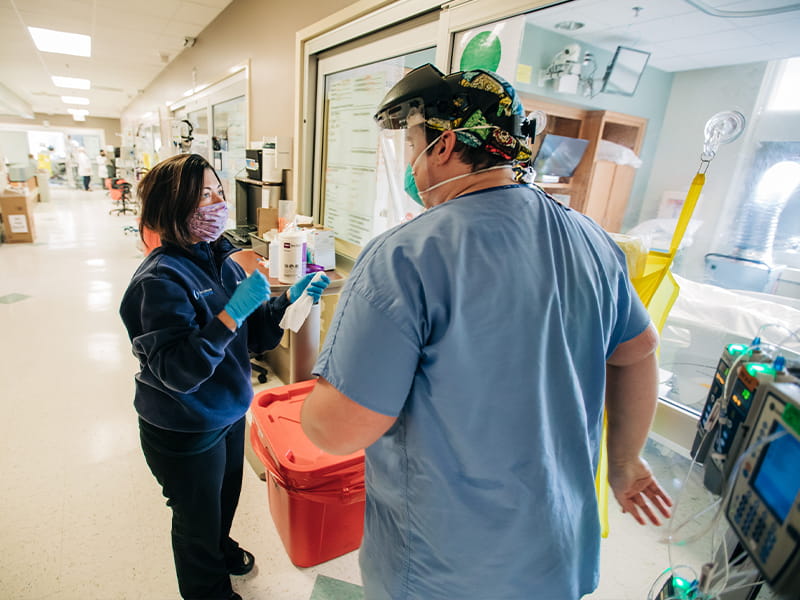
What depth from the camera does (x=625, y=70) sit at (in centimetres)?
195

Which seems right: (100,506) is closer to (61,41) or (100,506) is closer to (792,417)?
(792,417)

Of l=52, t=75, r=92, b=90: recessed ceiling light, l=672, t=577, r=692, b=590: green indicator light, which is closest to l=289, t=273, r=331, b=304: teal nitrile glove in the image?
l=672, t=577, r=692, b=590: green indicator light

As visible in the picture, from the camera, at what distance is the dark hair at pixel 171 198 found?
1.07m

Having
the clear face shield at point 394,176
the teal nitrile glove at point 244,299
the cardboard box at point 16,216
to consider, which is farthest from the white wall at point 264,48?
the cardboard box at point 16,216

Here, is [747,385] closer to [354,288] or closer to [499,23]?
[354,288]

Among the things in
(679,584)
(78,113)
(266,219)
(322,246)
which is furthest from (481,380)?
(78,113)

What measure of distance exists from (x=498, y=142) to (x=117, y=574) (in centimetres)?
190

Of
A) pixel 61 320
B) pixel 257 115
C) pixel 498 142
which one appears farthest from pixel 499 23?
pixel 61 320

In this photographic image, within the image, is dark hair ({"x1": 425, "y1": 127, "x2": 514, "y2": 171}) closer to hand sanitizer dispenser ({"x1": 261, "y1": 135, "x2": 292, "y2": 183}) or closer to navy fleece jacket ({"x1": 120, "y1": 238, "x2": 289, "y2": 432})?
navy fleece jacket ({"x1": 120, "y1": 238, "x2": 289, "y2": 432})

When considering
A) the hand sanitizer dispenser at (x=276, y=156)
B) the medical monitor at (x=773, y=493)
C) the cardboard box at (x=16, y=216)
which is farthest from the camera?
the cardboard box at (x=16, y=216)

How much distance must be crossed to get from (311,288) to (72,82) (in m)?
10.5

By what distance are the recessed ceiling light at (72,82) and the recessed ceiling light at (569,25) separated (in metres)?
9.27

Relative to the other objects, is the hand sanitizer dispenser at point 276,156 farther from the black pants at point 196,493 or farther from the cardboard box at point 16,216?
the cardboard box at point 16,216

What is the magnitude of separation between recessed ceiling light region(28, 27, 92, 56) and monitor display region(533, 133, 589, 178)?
5.76m
